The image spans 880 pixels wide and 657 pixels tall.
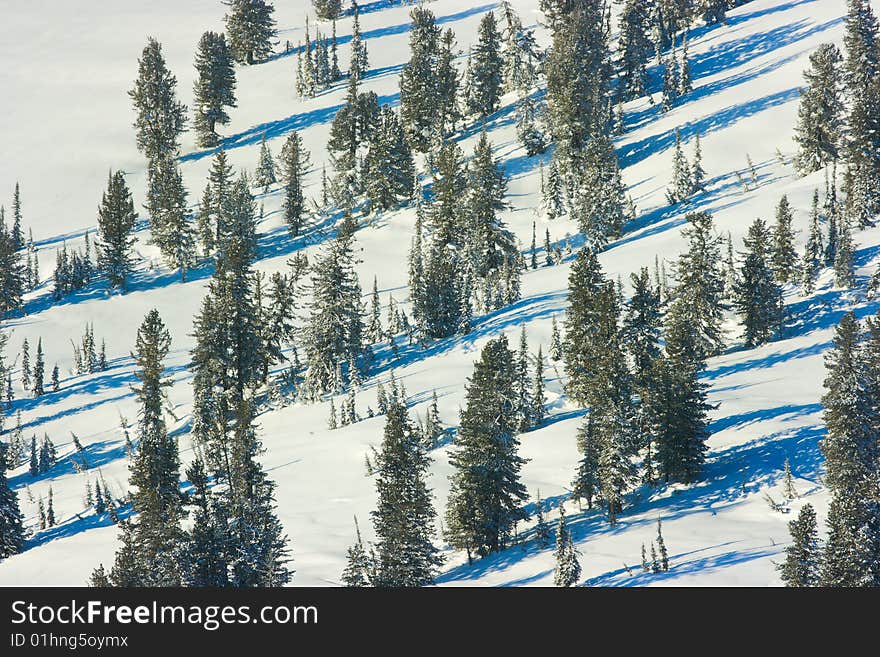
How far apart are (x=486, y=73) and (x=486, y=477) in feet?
235

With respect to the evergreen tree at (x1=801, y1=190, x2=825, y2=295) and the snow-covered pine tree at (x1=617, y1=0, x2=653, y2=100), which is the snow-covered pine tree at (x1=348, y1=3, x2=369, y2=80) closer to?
the snow-covered pine tree at (x1=617, y1=0, x2=653, y2=100)

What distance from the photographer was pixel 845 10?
326 feet

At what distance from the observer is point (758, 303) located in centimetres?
5556

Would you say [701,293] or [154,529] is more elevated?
[701,293]

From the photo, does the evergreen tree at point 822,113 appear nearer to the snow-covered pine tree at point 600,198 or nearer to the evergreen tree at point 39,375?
the snow-covered pine tree at point 600,198

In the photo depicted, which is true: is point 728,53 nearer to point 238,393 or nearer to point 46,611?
point 238,393

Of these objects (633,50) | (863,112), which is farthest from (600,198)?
(633,50)

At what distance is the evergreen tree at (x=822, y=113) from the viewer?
232ft

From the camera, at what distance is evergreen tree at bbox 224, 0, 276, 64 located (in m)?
126

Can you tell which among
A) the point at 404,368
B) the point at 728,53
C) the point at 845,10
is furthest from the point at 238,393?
the point at 845,10

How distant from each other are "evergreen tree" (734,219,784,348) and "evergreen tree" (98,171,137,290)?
185ft

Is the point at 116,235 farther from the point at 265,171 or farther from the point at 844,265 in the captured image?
the point at 844,265

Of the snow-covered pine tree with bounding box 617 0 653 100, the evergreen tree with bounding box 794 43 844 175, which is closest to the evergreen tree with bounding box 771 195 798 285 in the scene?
the evergreen tree with bounding box 794 43 844 175

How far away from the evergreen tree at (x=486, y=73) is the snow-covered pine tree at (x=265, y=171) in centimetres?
2204
